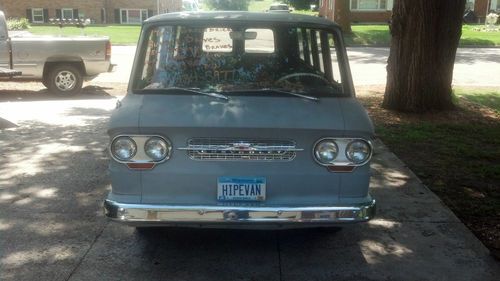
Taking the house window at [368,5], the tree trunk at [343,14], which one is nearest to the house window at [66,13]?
the house window at [368,5]

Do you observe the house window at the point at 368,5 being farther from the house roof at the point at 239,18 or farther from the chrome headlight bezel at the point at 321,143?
the chrome headlight bezel at the point at 321,143

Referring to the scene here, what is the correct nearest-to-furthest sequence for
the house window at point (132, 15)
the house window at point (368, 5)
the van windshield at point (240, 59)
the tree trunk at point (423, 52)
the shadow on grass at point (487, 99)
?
the van windshield at point (240, 59), the tree trunk at point (423, 52), the shadow on grass at point (487, 99), the house window at point (368, 5), the house window at point (132, 15)

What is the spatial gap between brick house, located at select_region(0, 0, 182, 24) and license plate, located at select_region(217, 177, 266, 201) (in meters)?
44.7

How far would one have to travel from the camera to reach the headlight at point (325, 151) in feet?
13.1

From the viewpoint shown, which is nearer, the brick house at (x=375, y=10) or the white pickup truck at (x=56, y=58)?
the white pickup truck at (x=56, y=58)

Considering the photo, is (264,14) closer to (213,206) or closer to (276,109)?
(276,109)

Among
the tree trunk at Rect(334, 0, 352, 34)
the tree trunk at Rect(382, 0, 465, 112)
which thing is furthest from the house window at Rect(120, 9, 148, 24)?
the tree trunk at Rect(382, 0, 465, 112)

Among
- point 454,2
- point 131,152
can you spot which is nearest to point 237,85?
point 131,152

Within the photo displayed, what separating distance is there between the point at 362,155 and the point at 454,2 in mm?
7244

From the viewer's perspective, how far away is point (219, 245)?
474 centimetres

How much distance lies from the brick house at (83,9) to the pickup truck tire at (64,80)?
3500cm

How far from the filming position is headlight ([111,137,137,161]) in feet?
12.9

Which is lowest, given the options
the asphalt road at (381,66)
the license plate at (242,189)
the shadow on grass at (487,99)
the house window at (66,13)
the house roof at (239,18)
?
the shadow on grass at (487,99)

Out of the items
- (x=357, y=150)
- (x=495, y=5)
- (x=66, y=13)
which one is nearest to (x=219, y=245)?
(x=357, y=150)
